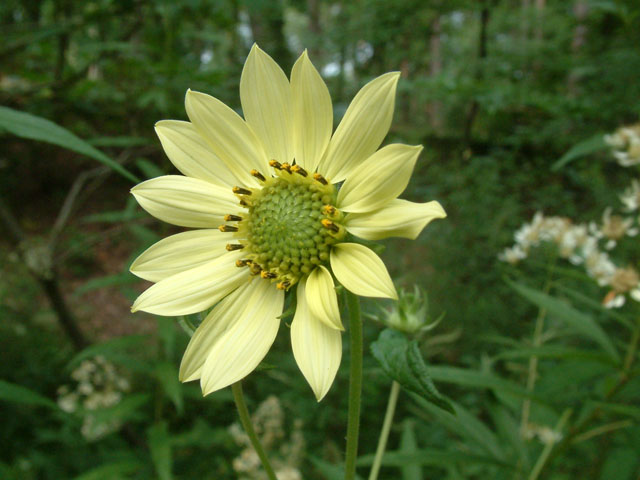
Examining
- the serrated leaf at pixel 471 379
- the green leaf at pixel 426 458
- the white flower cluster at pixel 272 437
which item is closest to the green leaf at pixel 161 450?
the white flower cluster at pixel 272 437

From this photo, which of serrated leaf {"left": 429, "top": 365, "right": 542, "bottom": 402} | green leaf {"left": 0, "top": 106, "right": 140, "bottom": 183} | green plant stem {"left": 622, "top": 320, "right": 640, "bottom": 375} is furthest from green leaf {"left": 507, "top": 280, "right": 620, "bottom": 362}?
green leaf {"left": 0, "top": 106, "right": 140, "bottom": 183}

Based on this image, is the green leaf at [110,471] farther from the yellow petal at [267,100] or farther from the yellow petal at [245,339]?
the yellow petal at [267,100]

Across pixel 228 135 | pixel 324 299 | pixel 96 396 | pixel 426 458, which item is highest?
pixel 228 135

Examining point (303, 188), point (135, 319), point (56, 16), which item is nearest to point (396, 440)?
point (303, 188)

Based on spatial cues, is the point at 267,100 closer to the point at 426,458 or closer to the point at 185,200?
the point at 185,200

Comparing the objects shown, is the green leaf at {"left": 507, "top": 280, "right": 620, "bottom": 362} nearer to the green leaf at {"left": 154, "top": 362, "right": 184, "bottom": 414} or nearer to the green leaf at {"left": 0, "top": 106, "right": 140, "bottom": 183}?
the green leaf at {"left": 154, "top": 362, "right": 184, "bottom": 414}

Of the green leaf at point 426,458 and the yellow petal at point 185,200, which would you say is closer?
the yellow petal at point 185,200

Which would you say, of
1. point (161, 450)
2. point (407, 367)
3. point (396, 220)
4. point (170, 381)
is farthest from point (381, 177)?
point (161, 450)
